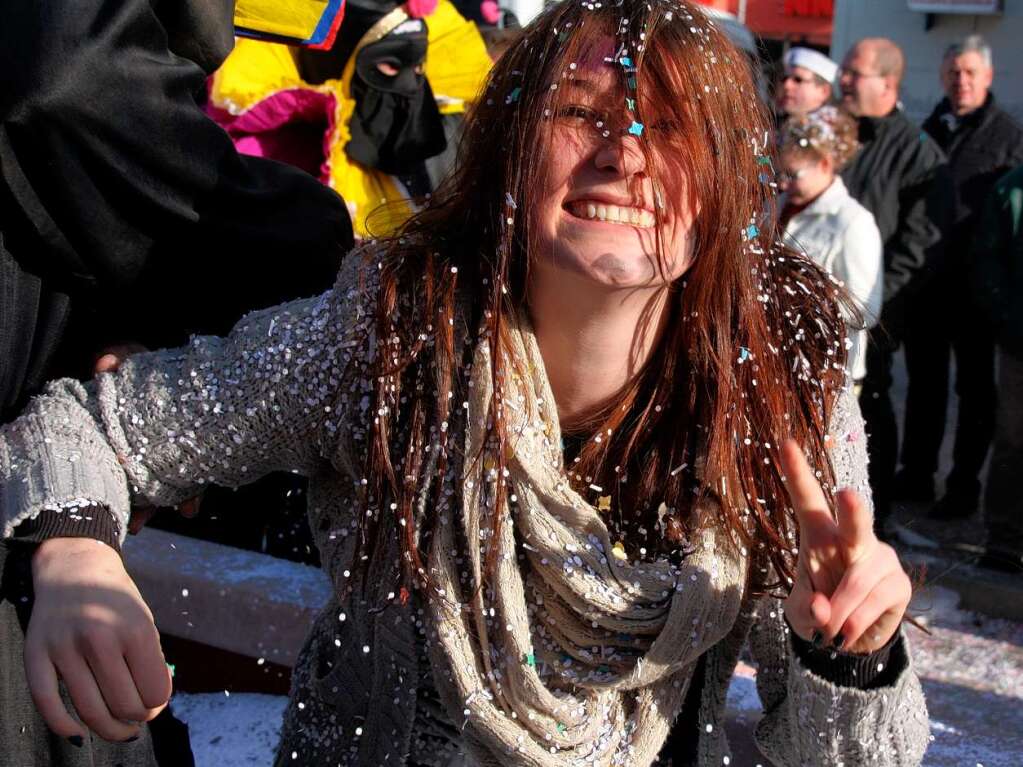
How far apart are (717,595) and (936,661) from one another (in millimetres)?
2144

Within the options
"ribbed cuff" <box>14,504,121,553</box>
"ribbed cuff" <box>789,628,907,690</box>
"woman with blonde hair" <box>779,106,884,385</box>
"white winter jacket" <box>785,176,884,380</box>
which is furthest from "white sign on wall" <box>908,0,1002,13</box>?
"ribbed cuff" <box>14,504,121,553</box>

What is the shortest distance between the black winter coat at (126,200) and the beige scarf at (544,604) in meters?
0.37

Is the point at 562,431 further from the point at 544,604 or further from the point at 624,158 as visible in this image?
the point at 624,158

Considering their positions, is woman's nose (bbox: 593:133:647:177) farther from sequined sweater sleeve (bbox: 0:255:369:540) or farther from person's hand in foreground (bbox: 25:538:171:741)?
person's hand in foreground (bbox: 25:538:171:741)

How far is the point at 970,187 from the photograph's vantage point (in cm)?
483

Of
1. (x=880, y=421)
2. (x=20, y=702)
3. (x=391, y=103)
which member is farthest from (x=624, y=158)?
(x=880, y=421)

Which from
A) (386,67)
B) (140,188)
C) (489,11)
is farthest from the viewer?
(489,11)

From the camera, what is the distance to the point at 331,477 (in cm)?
166

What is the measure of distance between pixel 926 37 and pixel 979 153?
15.6 feet

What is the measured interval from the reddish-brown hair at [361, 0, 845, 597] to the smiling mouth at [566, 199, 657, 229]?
0.05 metres

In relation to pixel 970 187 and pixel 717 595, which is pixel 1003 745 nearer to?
pixel 717 595

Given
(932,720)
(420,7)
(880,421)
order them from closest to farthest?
(932,720) → (420,7) → (880,421)

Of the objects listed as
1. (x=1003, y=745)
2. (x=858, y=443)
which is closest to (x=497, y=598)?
(x=858, y=443)

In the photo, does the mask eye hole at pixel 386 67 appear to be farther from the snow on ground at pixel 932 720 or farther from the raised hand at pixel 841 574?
the raised hand at pixel 841 574
